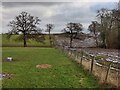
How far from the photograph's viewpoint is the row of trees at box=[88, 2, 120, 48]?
239 feet

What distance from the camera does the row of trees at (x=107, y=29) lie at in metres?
72.9

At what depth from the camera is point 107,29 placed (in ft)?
255

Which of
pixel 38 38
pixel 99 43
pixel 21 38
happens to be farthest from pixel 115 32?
pixel 21 38

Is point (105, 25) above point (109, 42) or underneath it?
above

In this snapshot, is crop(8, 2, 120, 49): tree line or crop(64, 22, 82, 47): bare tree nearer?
crop(8, 2, 120, 49): tree line

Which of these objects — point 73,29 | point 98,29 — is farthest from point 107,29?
point 73,29

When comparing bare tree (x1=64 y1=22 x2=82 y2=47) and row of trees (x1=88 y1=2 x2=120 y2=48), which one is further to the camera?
bare tree (x1=64 y1=22 x2=82 y2=47)

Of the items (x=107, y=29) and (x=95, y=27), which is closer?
(x=107, y=29)

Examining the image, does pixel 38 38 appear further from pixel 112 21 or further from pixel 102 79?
pixel 102 79

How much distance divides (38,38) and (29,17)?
23.5ft

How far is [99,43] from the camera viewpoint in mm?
86875

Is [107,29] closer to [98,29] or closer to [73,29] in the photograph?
[98,29]

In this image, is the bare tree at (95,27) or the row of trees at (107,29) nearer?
the row of trees at (107,29)

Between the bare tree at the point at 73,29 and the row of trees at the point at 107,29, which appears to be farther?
the bare tree at the point at 73,29
